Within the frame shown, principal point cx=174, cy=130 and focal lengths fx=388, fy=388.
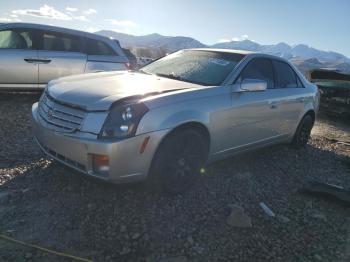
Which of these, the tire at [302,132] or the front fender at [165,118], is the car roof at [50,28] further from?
the front fender at [165,118]

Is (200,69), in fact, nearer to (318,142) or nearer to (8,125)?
(8,125)

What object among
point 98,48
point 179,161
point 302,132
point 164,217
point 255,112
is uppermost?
point 98,48

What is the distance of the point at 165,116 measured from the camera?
141 inches

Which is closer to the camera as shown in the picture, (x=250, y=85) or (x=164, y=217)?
(x=164, y=217)

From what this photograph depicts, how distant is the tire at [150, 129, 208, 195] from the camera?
3.68m

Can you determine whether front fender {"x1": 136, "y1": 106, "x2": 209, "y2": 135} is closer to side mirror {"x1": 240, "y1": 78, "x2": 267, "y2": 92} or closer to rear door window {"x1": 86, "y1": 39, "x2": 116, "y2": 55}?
side mirror {"x1": 240, "y1": 78, "x2": 267, "y2": 92}

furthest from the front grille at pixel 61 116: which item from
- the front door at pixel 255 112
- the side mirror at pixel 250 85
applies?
the side mirror at pixel 250 85

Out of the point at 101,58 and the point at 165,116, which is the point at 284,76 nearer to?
the point at 165,116

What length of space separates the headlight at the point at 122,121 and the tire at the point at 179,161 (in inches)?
15.1

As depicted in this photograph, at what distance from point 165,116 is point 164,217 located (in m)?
0.93

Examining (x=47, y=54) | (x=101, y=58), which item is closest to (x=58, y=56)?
(x=47, y=54)

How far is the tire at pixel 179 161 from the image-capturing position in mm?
3680

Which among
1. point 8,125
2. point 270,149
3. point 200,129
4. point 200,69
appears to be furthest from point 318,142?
point 8,125

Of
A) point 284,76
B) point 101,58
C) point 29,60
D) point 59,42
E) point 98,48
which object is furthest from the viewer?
point 98,48
